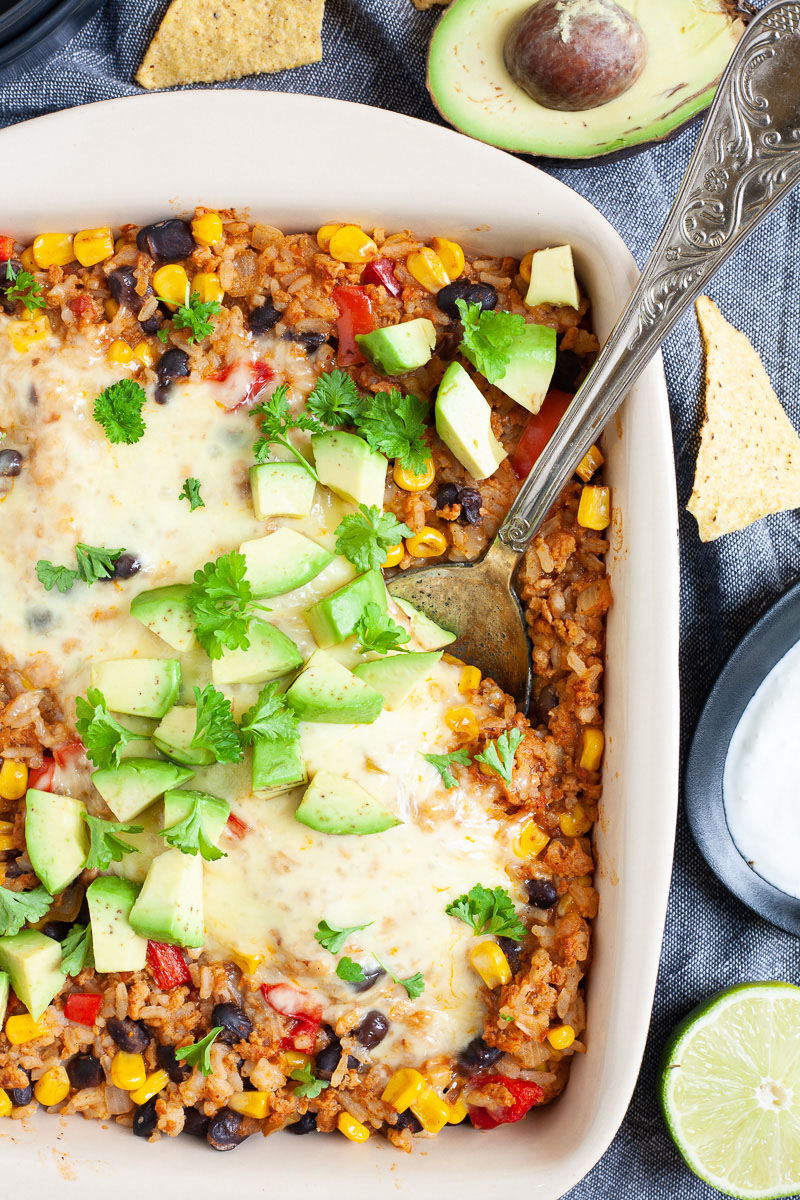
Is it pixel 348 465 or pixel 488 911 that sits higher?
pixel 348 465

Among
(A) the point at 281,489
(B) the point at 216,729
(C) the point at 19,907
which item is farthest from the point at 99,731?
(A) the point at 281,489

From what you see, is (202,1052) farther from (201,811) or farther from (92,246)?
(92,246)

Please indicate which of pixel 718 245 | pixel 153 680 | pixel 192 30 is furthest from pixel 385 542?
pixel 192 30

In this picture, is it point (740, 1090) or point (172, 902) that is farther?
point (740, 1090)

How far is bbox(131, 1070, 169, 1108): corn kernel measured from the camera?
113 inches

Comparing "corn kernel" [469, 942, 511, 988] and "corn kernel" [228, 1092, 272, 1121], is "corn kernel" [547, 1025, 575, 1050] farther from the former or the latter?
"corn kernel" [228, 1092, 272, 1121]

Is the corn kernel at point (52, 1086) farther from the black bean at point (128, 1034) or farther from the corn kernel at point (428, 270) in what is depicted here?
the corn kernel at point (428, 270)

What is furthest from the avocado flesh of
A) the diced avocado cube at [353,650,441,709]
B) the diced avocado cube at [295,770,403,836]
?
the diced avocado cube at [295,770,403,836]

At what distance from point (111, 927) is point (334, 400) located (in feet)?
5.10

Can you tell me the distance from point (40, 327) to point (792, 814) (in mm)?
2770

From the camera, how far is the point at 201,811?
2.65 metres

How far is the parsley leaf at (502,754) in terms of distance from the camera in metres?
2.80

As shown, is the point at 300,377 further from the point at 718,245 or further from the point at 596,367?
the point at 718,245

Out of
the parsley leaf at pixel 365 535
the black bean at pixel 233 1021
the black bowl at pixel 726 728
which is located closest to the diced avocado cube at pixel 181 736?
the parsley leaf at pixel 365 535
